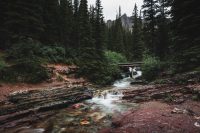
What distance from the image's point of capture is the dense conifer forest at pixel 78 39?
20.9m

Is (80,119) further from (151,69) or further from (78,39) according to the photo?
(78,39)

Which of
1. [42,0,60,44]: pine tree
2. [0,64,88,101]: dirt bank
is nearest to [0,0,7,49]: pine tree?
[42,0,60,44]: pine tree

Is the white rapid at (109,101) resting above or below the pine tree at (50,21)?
below

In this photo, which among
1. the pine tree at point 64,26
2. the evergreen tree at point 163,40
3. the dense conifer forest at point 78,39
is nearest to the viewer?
the dense conifer forest at point 78,39

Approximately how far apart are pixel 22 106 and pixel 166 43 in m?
22.0

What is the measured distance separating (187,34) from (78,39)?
85.6ft

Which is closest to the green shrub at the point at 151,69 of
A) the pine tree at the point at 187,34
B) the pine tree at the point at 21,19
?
the pine tree at the point at 187,34

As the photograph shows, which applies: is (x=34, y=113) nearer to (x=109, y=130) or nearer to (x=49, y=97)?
(x=49, y=97)

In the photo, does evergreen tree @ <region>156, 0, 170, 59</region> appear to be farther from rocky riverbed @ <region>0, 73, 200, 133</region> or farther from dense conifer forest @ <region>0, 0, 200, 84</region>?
rocky riverbed @ <region>0, 73, 200, 133</region>

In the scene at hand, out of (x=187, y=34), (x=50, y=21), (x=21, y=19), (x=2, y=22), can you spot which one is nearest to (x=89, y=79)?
(x=21, y=19)

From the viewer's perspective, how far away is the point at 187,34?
69.4ft

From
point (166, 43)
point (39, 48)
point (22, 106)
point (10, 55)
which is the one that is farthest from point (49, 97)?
point (166, 43)

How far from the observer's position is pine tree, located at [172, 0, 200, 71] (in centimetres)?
1906

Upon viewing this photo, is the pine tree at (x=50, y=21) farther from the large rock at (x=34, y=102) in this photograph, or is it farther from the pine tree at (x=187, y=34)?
the pine tree at (x=187, y=34)
